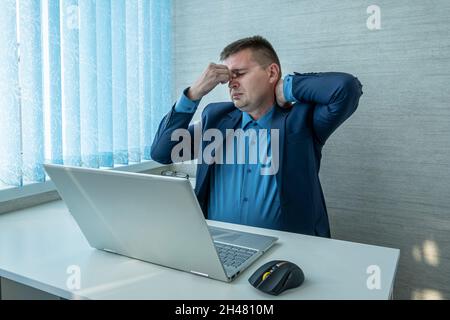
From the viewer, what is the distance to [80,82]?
172cm

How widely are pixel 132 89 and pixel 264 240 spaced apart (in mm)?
1260

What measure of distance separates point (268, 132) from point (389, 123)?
24.7 inches

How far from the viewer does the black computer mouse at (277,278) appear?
2.64 feet

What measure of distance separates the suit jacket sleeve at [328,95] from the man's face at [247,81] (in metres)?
0.15

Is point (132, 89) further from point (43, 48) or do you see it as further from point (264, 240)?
point (264, 240)

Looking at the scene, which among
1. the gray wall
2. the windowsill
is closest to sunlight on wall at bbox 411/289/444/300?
the gray wall

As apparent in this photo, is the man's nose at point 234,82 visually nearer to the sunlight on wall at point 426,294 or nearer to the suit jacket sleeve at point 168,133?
the suit jacket sleeve at point 168,133

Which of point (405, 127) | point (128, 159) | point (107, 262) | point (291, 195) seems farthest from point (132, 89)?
point (405, 127)

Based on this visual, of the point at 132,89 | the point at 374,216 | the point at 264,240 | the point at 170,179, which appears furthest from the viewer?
the point at 132,89

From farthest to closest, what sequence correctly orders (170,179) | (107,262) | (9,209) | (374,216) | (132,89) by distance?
(132,89) < (374,216) < (9,209) < (107,262) < (170,179)

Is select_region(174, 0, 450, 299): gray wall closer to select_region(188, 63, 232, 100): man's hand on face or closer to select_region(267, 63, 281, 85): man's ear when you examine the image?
select_region(267, 63, 281, 85): man's ear

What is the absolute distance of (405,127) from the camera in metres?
1.75

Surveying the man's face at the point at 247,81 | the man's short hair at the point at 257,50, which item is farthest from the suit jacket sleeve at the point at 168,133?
the man's short hair at the point at 257,50
